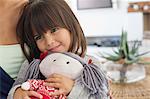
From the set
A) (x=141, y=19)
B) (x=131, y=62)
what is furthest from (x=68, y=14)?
(x=141, y=19)

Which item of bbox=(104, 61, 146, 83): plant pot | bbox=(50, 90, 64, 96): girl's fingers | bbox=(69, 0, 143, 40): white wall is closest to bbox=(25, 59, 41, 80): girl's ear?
bbox=(50, 90, 64, 96): girl's fingers

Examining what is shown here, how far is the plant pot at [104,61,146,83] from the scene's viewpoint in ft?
4.77

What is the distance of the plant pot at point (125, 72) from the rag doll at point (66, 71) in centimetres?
62

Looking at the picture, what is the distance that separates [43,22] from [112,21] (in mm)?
3744

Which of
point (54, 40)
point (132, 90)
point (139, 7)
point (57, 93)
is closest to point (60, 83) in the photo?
point (57, 93)

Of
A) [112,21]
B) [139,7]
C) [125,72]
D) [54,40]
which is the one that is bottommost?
[112,21]

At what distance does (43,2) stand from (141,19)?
12.1 ft

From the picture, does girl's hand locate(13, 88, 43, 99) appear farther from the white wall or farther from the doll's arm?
the white wall

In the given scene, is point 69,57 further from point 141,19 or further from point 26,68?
point 141,19

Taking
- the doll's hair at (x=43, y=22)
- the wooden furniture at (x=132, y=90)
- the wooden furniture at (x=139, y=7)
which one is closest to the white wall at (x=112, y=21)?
the wooden furniture at (x=139, y=7)

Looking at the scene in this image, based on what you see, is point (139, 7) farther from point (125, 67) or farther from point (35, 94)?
point (35, 94)

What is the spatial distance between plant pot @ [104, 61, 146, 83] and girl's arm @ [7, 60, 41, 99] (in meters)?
0.66

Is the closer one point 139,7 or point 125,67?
point 125,67

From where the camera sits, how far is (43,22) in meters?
0.86
